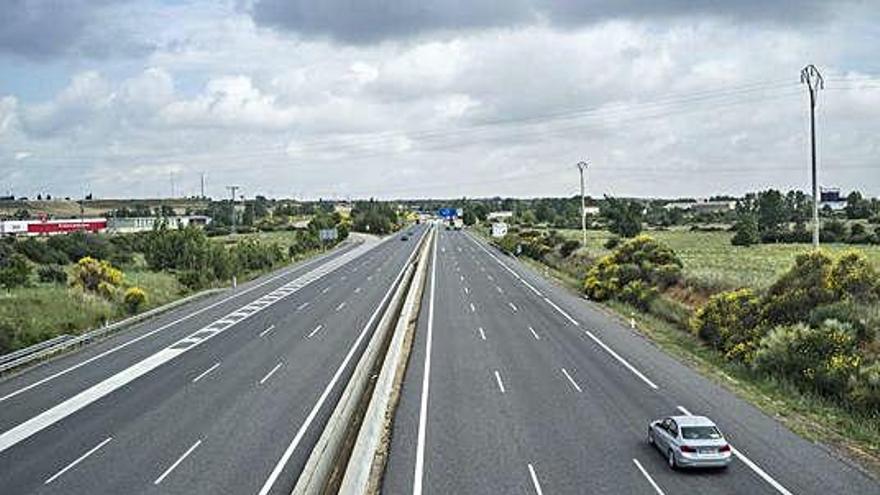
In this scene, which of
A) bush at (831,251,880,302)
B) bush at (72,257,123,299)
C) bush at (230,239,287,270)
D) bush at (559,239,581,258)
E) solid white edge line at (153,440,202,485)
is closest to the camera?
solid white edge line at (153,440,202,485)

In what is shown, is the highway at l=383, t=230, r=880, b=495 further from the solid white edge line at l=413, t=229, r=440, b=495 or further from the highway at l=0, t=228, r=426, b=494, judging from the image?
the highway at l=0, t=228, r=426, b=494

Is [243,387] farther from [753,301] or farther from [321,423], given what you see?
[753,301]

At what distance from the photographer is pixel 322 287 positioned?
230 feet

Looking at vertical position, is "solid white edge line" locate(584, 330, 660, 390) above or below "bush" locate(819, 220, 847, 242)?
below

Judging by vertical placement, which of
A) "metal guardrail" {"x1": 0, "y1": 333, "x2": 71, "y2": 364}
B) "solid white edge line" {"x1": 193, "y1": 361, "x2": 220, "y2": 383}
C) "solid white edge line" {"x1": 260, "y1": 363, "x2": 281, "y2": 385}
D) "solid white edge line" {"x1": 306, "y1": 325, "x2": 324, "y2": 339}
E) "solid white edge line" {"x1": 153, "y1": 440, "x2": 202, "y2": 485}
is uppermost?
"metal guardrail" {"x1": 0, "y1": 333, "x2": 71, "y2": 364}

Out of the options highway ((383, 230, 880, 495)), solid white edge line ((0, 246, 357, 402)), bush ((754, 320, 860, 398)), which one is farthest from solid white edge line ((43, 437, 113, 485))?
bush ((754, 320, 860, 398))

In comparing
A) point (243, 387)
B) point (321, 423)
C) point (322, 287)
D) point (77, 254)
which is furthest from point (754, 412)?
point (77, 254)

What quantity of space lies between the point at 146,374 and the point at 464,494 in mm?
19086

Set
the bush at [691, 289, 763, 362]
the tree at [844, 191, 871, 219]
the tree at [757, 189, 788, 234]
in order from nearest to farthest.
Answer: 1. the bush at [691, 289, 763, 362]
2. the tree at [757, 189, 788, 234]
3. the tree at [844, 191, 871, 219]

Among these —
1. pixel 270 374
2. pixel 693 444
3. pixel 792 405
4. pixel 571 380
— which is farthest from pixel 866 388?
pixel 270 374

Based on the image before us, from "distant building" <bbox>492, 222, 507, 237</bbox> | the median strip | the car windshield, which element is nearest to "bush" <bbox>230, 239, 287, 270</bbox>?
"distant building" <bbox>492, 222, 507, 237</bbox>

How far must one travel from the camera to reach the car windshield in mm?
19391

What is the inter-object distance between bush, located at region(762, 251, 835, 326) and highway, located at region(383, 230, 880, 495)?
518cm

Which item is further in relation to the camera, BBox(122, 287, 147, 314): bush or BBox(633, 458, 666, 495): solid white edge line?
BBox(122, 287, 147, 314): bush
